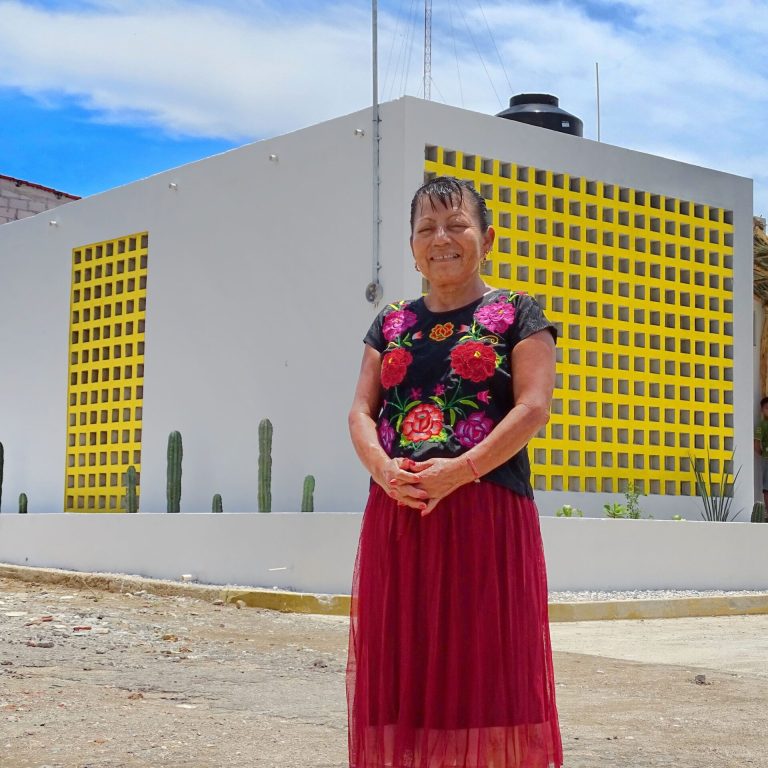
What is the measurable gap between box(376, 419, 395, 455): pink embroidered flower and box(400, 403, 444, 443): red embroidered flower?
0.11ft

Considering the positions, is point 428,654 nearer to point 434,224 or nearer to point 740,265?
point 434,224

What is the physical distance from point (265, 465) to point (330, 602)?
6.35ft

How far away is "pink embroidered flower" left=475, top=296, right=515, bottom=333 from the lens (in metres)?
2.59

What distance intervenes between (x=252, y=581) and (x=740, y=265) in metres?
6.48

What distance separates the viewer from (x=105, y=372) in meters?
13.0

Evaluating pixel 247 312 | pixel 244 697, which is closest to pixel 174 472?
pixel 247 312

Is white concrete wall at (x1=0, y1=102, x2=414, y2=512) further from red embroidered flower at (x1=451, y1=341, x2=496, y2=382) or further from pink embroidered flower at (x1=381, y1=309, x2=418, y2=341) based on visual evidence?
red embroidered flower at (x1=451, y1=341, x2=496, y2=382)

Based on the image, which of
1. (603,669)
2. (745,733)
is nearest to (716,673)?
(603,669)

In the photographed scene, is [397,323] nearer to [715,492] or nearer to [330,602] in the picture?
[330,602]

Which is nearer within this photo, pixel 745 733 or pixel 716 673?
pixel 745 733

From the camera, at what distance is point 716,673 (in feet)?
18.6

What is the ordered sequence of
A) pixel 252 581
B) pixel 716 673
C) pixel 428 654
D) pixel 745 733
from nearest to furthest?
1. pixel 428 654
2. pixel 745 733
3. pixel 716 673
4. pixel 252 581

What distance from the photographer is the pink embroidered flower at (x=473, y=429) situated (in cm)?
249

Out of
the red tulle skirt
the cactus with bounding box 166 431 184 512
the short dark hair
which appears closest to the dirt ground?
the red tulle skirt
